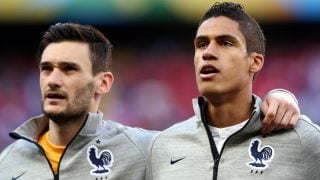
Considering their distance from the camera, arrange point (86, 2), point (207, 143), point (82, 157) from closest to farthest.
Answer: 1. point (207, 143)
2. point (82, 157)
3. point (86, 2)

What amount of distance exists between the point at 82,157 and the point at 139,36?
6.27 meters

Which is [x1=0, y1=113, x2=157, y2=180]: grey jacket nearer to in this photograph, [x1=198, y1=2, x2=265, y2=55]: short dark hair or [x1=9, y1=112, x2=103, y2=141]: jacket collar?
[x1=9, y1=112, x2=103, y2=141]: jacket collar

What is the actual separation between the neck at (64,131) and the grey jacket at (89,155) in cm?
9

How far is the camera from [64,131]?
152 inches

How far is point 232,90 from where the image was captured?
3.51 m

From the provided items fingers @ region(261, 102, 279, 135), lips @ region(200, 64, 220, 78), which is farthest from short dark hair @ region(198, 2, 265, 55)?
fingers @ region(261, 102, 279, 135)

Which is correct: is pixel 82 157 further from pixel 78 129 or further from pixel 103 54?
pixel 103 54

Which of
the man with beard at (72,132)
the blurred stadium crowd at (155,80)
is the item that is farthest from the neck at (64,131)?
the blurred stadium crowd at (155,80)

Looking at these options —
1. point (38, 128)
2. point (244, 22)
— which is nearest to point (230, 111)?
point (244, 22)

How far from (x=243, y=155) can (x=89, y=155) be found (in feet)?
2.74

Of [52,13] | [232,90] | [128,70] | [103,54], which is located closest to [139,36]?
[128,70]

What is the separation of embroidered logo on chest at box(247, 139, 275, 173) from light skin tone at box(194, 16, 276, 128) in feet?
0.70

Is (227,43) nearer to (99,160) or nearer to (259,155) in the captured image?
(259,155)

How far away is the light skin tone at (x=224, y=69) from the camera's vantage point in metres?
3.47
